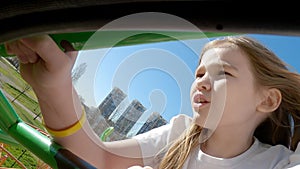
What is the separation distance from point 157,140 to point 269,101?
0.60 ft

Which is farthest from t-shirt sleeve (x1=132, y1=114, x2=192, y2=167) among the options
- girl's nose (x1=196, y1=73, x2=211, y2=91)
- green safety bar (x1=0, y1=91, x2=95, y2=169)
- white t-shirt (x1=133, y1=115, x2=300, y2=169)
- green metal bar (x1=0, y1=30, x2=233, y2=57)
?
green metal bar (x1=0, y1=30, x2=233, y2=57)

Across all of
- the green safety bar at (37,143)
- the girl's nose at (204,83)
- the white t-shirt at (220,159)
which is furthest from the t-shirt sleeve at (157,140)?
the green safety bar at (37,143)

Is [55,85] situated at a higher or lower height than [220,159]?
higher

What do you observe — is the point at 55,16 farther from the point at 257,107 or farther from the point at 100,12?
the point at 257,107

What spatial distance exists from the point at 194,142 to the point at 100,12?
0.55m

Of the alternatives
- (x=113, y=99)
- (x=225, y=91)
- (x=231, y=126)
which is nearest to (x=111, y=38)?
(x=113, y=99)

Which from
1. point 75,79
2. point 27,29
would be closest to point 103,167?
point 75,79

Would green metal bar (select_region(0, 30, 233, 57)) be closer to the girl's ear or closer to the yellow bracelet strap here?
the yellow bracelet strap

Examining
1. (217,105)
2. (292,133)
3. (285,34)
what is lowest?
(292,133)

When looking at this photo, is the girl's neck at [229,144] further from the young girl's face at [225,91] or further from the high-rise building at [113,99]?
the high-rise building at [113,99]

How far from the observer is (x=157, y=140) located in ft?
2.28

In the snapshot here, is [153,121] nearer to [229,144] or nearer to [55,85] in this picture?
[55,85]

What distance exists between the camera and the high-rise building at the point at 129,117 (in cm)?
32

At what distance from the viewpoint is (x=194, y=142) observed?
0.71 m
